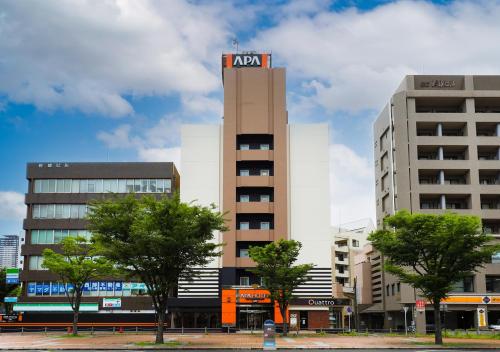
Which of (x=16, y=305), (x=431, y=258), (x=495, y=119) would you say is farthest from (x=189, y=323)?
(x=495, y=119)

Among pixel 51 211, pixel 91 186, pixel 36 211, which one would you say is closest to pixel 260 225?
pixel 91 186

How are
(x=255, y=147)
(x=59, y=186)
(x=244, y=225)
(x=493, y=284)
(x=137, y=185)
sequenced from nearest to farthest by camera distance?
1. (x=493, y=284)
2. (x=244, y=225)
3. (x=255, y=147)
4. (x=137, y=185)
5. (x=59, y=186)

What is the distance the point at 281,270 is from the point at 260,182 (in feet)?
60.1

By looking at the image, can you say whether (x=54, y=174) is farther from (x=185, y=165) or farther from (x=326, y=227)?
(x=326, y=227)

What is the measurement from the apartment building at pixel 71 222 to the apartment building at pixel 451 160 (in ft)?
98.7

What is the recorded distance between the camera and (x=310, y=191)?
76.3 meters

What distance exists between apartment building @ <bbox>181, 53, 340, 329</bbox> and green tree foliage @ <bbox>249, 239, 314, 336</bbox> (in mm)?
12184

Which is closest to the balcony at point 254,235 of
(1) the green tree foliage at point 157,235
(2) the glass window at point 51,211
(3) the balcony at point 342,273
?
(2) the glass window at point 51,211

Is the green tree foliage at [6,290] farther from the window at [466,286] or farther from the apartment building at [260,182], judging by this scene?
the window at [466,286]

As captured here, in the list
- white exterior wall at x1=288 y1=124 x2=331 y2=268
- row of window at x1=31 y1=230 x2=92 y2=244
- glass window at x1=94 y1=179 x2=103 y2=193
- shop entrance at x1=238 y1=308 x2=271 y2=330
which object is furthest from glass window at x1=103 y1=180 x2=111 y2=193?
shop entrance at x1=238 y1=308 x2=271 y2=330

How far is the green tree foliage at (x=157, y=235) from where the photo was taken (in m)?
43.9

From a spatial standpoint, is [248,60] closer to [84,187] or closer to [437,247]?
[84,187]

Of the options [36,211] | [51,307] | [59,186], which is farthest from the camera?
[59,186]

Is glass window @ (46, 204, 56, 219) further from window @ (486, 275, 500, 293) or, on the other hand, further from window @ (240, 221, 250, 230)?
window @ (486, 275, 500, 293)
